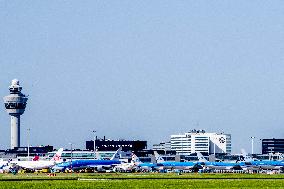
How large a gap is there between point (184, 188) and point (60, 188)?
13178 mm

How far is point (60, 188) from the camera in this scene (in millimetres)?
97250

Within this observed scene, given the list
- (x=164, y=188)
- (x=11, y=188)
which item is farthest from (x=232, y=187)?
Result: (x=11, y=188)

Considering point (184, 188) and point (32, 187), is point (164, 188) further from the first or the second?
point (32, 187)

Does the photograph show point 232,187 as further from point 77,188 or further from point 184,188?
point 77,188

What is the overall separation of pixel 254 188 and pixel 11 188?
26934mm

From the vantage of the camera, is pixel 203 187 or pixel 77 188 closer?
pixel 77 188

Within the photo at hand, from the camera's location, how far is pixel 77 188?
9738 centimetres

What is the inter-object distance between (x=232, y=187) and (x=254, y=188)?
9.01 feet

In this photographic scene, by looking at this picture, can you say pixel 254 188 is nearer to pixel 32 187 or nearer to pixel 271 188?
pixel 271 188

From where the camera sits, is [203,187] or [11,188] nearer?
[11,188]

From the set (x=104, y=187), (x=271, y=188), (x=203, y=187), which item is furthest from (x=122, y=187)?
(x=271, y=188)

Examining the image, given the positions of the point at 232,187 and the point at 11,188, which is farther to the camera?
the point at 232,187

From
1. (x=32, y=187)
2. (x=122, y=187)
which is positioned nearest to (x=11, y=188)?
(x=32, y=187)

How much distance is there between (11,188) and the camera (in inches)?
3775
